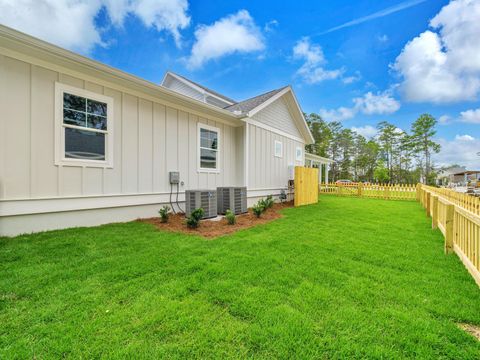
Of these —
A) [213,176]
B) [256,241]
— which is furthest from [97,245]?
[213,176]

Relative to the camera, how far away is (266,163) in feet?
30.8

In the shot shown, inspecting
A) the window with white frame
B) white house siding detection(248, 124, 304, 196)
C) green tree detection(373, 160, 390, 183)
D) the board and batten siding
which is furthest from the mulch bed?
green tree detection(373, 160, 390, 183)

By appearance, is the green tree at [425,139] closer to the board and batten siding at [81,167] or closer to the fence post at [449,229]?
the fence post at [449,229]

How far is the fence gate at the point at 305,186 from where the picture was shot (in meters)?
9.40

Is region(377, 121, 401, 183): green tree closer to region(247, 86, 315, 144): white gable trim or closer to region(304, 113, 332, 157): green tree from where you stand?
region(304, 113, 332, 157): green tree

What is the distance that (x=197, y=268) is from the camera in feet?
9.56

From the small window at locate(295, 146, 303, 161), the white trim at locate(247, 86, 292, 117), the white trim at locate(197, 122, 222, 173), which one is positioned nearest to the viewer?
the white trim at locate(197, 122, 222, 173)

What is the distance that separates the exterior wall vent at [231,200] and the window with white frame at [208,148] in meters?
1.03

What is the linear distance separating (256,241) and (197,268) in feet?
5.10

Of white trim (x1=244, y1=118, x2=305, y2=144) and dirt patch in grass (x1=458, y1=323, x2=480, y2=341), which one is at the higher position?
white trim (x1=244, y1=118, x2=305, y2=144)

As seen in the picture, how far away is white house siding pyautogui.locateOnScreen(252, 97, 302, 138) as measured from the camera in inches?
361

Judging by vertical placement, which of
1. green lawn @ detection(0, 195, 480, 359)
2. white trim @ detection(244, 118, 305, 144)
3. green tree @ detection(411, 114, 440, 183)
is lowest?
green lawn @ detection(0, 195, 480, 359)

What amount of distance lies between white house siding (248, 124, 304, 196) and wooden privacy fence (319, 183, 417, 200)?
292 inches

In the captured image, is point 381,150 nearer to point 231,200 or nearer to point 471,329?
point 231,200
